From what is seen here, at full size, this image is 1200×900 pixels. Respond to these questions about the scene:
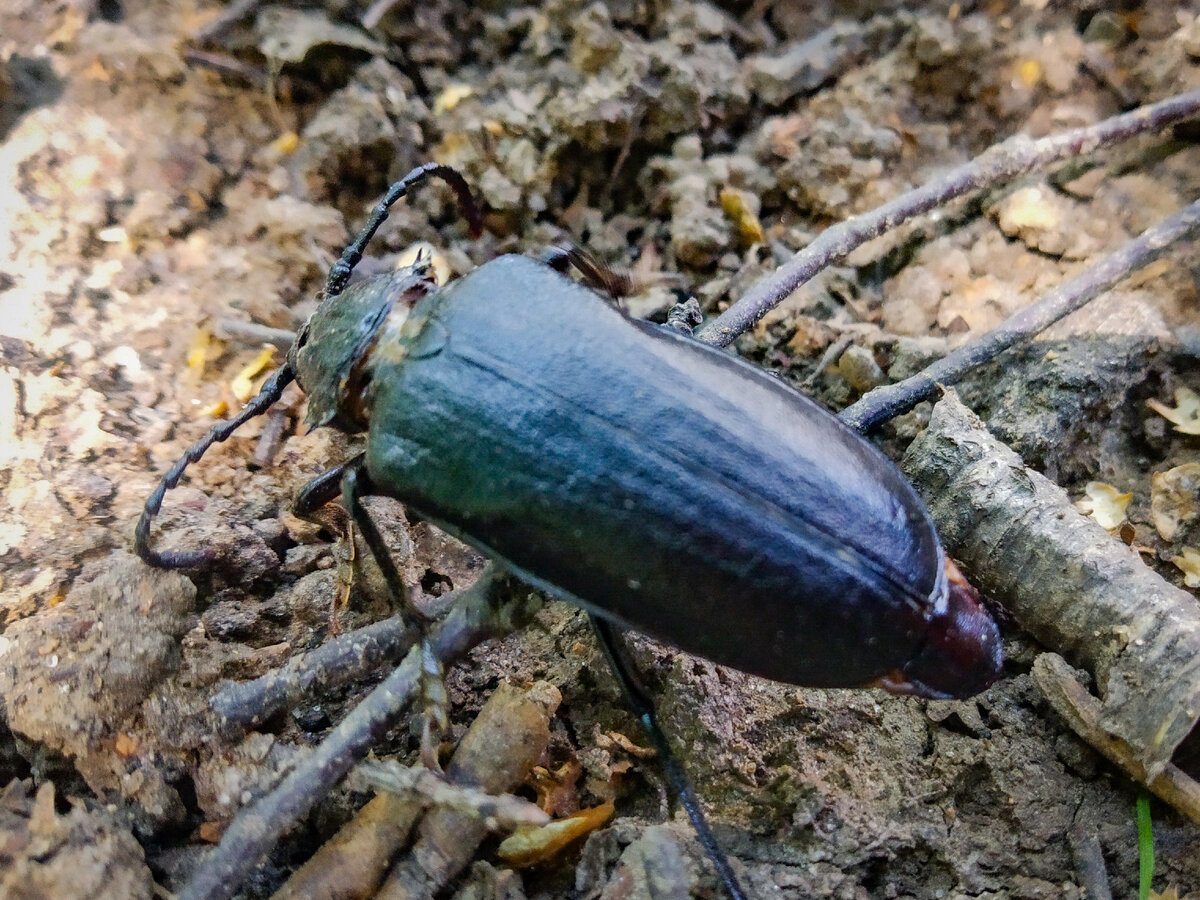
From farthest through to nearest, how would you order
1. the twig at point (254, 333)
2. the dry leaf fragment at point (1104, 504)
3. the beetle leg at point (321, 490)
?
1. the twig at point (254, 333)
2. the dry leaf fragment at point (1104, 504)
3. the beetle leg at point (321, 490)

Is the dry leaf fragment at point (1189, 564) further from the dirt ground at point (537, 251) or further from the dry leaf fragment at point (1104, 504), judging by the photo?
the dry leaf fragment at point (1104, 504)

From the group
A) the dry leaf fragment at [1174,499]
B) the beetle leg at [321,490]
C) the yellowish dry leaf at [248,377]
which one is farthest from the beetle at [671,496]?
the yellowish dry leaf at [248,377]

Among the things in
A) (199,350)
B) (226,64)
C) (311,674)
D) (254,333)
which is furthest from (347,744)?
(226,64)

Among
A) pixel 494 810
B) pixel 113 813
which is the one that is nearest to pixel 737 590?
pixel 494 810

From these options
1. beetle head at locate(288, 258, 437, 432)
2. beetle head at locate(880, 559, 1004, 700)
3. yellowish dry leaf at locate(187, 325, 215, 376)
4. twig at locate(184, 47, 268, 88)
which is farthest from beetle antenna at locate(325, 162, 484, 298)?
beetle head at locate(880, 559, 1004, 700)

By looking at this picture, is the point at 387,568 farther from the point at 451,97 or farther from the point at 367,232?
the point at 451,97

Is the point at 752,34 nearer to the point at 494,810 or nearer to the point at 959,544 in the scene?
the point at 959,544
